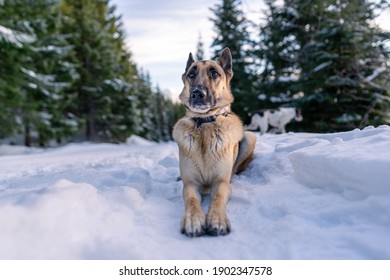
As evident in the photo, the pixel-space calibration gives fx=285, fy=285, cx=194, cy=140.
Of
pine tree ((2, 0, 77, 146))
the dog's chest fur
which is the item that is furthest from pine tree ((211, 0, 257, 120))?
the dog's chest fur

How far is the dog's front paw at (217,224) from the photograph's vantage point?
212 centimetres

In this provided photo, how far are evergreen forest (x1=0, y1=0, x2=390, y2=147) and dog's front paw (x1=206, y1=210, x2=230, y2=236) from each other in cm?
1009

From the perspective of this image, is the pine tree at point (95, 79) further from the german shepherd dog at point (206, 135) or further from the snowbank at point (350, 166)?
the snowbank at point (350, 166)

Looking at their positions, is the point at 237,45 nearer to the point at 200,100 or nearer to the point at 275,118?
the point at 275,118

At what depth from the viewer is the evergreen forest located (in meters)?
10.6

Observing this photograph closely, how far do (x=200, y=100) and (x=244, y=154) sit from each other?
1294mm

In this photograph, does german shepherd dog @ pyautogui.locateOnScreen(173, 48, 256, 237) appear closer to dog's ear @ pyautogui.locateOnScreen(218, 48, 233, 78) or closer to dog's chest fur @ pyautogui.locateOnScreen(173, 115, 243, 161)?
dog's chest fur @ pyautogui.locateOnScreen(173, 115, 243, 161)

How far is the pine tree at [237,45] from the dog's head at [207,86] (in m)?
12.8

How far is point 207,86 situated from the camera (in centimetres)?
331

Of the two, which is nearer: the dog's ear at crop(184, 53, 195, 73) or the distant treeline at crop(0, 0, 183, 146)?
the dog's ear at crop(184, 53, 195, 73)

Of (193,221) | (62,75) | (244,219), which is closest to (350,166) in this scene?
(244,219)

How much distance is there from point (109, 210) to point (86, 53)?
59.2 ft

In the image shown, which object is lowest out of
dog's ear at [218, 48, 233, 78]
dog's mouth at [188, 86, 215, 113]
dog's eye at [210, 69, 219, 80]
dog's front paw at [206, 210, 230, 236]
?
dog's front paw at [206, 210, 230, 236]

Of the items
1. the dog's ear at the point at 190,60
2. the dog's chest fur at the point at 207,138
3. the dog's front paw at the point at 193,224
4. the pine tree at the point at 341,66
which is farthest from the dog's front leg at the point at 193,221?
the pine tree at the point at 341,66
